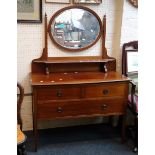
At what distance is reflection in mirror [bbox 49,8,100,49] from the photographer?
271cm

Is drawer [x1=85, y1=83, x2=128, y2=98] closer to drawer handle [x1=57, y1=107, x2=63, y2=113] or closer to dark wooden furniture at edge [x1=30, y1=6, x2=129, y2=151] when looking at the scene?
dark wooden furniture at edge [x1=30, y1=6, x2=129, y2=151]

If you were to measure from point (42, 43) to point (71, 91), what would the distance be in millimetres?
686

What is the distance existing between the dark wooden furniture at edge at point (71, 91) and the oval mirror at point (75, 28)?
130mm

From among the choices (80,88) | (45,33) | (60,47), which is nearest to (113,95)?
(80,88)

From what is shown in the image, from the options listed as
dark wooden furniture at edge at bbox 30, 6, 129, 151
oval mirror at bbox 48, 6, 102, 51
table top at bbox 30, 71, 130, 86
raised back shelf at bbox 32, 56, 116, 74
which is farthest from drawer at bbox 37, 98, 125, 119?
oval mirror at bbox 48, 6, 102, 51

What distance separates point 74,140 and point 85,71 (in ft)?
2.54

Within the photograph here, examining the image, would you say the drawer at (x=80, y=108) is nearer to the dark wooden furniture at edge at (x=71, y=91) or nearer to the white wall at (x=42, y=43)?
the dark wooden furniture at edge at (x=71, y=91)

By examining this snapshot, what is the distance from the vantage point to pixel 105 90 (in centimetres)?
249

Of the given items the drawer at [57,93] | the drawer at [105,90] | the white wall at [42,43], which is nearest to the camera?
the drawer at [57,93]

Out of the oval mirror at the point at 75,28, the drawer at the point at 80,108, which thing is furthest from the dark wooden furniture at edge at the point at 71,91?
the oval mirror at the point at 75,28

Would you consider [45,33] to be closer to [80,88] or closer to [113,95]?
[80,88]

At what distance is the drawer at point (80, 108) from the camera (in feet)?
7.85
